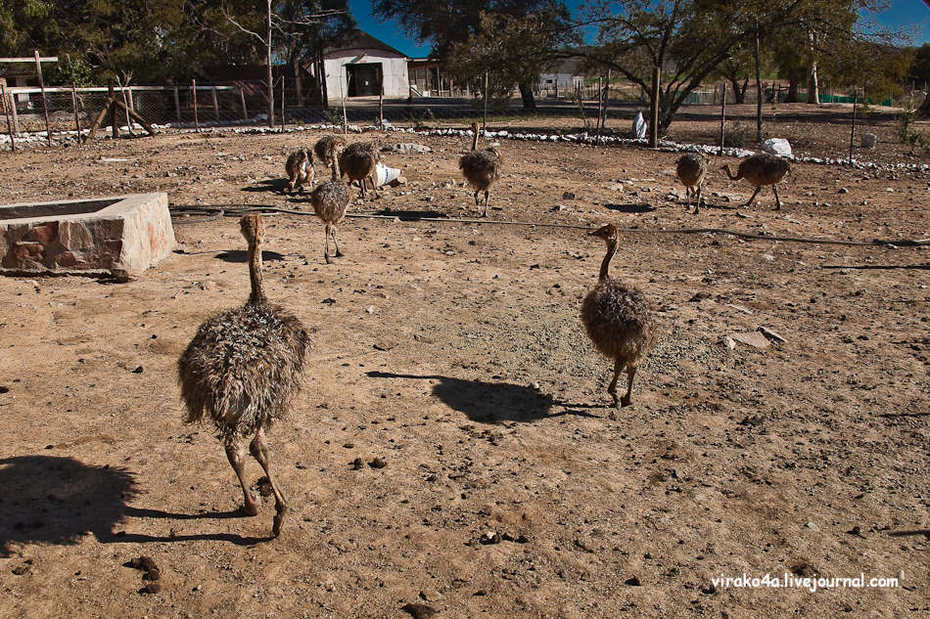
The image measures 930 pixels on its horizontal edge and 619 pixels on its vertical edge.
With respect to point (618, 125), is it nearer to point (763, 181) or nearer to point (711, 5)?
point (711, 5)

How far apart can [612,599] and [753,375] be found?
12.1ft

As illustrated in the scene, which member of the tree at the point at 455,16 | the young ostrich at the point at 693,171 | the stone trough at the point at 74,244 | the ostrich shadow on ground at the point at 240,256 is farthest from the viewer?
the tree at the point at 455,16

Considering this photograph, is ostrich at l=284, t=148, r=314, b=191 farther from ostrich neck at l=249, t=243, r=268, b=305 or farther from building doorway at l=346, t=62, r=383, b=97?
building doorway at l=346, t=62, r=383, b=97

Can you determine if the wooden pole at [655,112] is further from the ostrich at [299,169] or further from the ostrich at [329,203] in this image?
the ostrich at [329,203]

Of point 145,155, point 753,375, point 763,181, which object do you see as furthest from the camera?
point 145,155

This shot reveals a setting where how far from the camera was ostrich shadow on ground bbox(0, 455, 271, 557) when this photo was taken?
13.9 feet

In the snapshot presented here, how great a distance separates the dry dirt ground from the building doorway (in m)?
48.7

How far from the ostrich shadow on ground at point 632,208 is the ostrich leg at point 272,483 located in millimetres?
10735

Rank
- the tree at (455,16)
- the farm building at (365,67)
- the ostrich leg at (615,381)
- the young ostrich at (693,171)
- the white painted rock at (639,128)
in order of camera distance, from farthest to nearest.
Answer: the farm building at (365,67) < the tree at (455,16) < the white painted rock at (639,128) < the young ostrich at (693,171) < the ostrich leg at (615,381)

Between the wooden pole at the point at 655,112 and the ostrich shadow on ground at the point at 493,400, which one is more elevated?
the wooden pole at the point at 655,112

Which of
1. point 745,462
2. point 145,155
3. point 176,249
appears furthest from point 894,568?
point 145,155

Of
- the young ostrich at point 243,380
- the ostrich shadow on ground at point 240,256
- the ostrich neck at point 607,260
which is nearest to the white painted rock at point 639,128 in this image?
the ostrich shadow on ground at point 240,256

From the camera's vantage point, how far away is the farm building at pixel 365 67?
54.3 metres

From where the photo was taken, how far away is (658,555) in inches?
171
